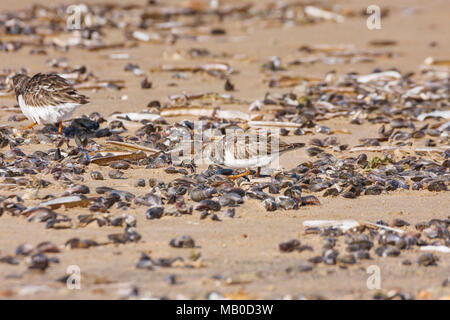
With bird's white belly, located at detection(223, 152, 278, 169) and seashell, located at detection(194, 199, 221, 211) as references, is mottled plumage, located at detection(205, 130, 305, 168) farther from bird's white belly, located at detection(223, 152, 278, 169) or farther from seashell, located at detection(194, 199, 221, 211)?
seashell, located at detection(194, 199, 221, 211)

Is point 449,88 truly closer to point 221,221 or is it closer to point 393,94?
point 393,94

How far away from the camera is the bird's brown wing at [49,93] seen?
27.2 feet

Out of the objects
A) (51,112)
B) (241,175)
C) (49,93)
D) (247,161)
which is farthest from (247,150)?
(49,93)

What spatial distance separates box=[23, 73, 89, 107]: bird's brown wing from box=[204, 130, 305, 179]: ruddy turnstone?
195cm

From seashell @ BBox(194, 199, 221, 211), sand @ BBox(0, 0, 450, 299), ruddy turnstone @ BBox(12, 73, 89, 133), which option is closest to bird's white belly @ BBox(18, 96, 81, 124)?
ruddy turnstone @ BBox(12, 73, 89, 133)

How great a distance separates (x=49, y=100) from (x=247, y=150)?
8.94 feet

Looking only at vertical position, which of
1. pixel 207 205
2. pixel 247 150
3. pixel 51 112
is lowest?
pixel 207 205

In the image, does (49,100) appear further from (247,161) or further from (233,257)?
(233,257)

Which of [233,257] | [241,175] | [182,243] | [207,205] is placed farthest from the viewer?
[241,175]

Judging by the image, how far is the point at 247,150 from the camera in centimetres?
728

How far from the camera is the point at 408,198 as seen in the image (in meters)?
7.21

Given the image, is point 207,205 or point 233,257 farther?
point 207,205

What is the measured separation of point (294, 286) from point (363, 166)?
135 inches

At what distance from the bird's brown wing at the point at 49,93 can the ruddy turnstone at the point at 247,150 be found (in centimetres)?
195
